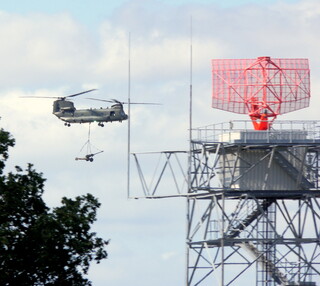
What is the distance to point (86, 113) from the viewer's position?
157875 mm

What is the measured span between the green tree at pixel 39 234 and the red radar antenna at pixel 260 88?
709 inches

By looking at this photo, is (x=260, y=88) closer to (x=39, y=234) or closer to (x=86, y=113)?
(x=39, y=234)

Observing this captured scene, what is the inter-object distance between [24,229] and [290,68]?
25943 mm

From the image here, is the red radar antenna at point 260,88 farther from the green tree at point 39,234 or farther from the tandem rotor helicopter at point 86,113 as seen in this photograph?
the tandem rotor helicopter at point 86,113

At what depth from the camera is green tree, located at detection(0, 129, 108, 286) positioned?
88.4 m

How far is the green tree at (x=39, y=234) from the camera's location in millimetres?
88375

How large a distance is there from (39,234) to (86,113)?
6994cm

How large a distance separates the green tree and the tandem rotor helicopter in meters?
62.0

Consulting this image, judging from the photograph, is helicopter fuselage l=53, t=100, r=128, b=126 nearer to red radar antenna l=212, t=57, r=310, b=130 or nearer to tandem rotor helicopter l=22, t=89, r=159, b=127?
tandem rotor helicopter l=22, t=89, r=159, b=127

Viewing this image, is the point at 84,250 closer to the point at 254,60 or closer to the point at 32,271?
the point at 32,271

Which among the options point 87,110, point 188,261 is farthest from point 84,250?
point 87,110

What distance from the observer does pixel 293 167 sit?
10631 cm

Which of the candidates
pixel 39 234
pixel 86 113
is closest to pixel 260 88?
pixel 39 234

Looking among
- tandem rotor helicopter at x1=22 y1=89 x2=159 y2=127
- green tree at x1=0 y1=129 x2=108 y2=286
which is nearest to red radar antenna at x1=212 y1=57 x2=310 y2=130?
green tree at x1=0 y1=129 x2=108 y2=286
